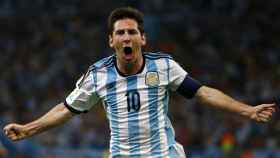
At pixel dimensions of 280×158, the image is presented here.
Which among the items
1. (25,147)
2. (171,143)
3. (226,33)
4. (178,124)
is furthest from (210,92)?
(226,33)

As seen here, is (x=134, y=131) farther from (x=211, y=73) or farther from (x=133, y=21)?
(x=211, y=73)

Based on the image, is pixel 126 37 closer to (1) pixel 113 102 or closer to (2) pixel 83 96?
(1) pixel 113 102

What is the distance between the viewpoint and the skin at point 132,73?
5.44 m

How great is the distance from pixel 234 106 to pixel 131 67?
29.1 inches

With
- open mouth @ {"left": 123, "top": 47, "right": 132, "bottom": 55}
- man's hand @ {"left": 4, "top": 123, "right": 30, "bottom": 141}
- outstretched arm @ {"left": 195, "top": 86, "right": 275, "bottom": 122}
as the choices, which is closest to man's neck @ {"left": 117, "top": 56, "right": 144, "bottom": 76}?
open mouth @ {"left": 123, "top": 47, "right": 132, "bottom": 55}

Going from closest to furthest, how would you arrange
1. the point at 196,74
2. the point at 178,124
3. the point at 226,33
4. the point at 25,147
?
the point at 25,147 → the point at 178,124 → the point at 196,74 → the point at 226,33

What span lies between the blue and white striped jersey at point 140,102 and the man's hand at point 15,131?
0.53 m

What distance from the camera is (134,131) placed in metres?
5.60

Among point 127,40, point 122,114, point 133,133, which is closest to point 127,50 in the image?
point 127,40

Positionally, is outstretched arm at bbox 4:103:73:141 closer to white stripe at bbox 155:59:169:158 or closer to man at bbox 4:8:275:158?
man at bbox 4:8:275:158

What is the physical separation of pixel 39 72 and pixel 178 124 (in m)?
3.85

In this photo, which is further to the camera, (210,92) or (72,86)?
(72,86)

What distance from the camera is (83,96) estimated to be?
5.81m

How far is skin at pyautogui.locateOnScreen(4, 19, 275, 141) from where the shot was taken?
544cm
